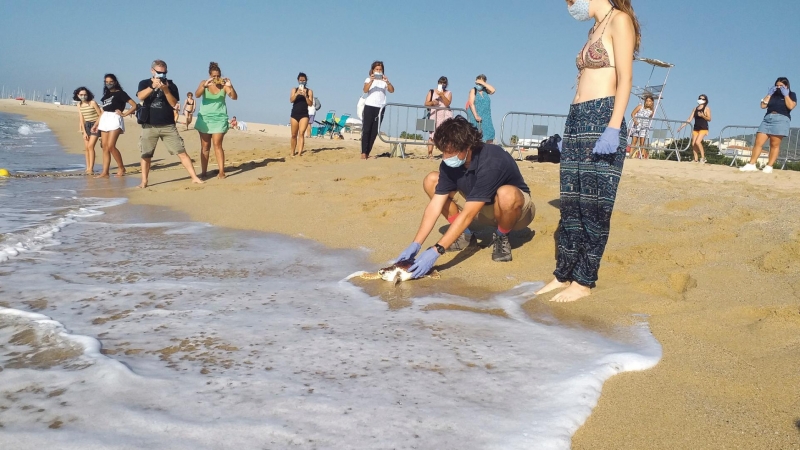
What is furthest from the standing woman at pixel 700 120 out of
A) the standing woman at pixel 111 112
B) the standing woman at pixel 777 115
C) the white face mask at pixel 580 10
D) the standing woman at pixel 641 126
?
the standing woman at pixel 111 112

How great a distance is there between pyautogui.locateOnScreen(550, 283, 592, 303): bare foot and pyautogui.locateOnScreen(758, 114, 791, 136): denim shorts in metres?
6.96

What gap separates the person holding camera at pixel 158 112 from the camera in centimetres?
735

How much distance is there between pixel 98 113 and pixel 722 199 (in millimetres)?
9222

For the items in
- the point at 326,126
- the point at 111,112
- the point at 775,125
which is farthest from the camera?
the point at 326,126

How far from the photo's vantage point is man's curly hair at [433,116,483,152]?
3.47m

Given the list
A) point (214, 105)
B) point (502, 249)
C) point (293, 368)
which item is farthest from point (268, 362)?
point (214, 105)

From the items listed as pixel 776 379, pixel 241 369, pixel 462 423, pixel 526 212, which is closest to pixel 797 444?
pixel 776 379

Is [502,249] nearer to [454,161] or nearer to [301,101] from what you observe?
[454,161]

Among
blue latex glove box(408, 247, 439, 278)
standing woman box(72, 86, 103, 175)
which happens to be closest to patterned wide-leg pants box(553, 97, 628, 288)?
blue latex glove box(408, 247, 439, 278)

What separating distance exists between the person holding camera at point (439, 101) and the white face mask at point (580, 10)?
6977 mm

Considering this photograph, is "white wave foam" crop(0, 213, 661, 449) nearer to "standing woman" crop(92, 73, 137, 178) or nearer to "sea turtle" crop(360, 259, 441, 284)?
"sea turtle" crop(360, 259, 441, 284)

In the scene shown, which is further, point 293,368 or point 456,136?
point 456,136

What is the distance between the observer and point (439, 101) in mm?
10453

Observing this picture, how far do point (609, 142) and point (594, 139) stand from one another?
0.16 metres
